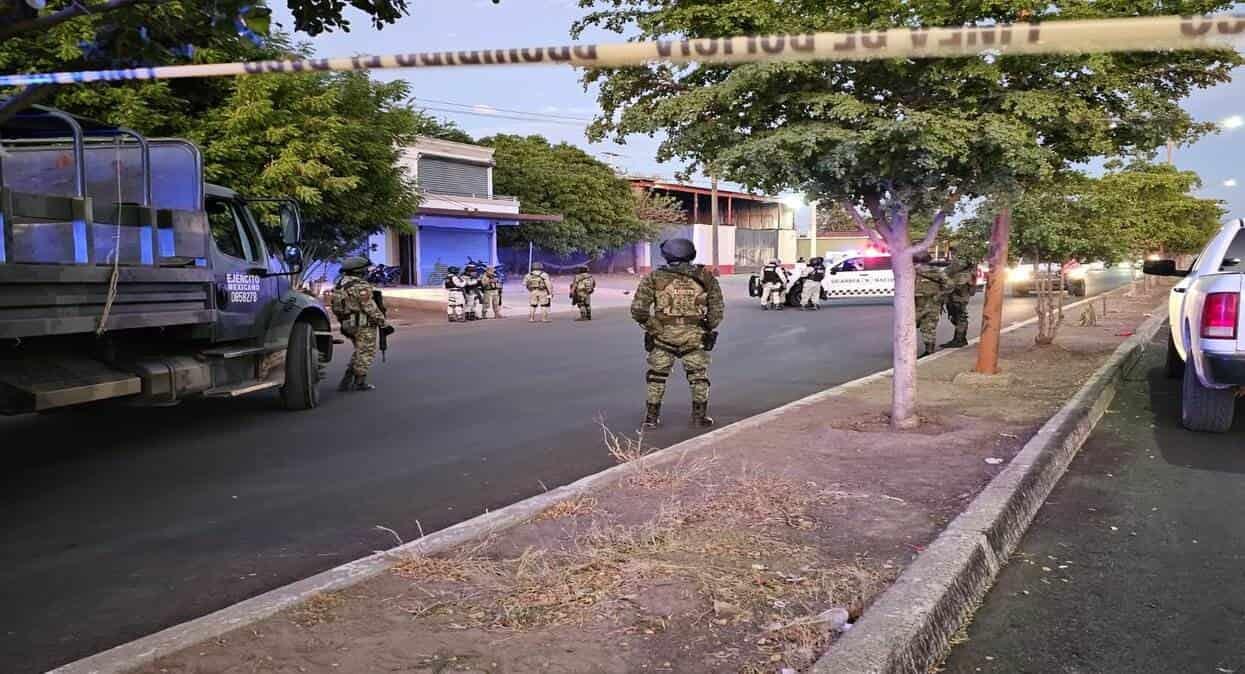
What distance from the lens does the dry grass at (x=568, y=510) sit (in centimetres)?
447

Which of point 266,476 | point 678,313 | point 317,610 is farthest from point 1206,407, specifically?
point 266,476

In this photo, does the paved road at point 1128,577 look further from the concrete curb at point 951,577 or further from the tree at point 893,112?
the tree at point 893,112

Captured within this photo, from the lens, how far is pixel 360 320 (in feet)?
32.2

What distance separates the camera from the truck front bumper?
6000 mm

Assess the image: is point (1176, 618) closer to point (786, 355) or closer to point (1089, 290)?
point (786, 355)

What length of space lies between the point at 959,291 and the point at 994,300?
11.8ft

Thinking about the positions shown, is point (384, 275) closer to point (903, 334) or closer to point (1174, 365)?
point (1174, 365)

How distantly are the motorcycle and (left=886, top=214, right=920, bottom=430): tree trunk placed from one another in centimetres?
2306

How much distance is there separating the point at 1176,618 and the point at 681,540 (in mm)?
1915

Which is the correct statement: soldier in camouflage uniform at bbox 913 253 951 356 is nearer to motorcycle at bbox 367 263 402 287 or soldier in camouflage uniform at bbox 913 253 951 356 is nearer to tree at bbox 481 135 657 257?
motorcycle at bbox 367 263 402 287

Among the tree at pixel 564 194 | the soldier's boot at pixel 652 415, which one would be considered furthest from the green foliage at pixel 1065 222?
the tree at pixel 564 194

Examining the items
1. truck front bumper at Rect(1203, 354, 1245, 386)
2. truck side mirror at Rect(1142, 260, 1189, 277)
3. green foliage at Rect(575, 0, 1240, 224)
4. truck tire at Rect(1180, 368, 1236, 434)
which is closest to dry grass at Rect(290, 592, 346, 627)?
green foliage at Rect(575, 0, 1240, 224)

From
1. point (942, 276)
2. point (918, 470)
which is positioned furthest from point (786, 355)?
point (918, 470)

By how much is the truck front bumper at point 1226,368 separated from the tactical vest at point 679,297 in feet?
11.4
